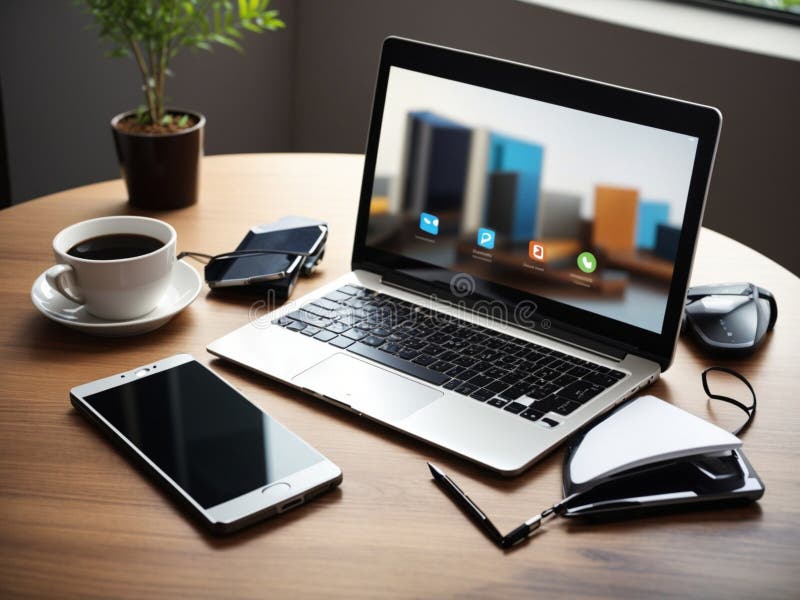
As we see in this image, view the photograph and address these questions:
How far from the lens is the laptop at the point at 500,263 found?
3.05 feet

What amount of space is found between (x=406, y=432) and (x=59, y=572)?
1.10 feet

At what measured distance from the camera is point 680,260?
960mm

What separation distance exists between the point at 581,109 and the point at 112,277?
567mm

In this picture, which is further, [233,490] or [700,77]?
[700,77]

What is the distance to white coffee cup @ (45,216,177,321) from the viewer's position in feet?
3.32

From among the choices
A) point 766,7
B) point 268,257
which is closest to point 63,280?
point 268,257

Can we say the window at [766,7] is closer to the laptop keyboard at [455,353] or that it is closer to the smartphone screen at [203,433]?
the laptop keyboard at [455,353]

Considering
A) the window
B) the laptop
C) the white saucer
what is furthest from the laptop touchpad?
the window

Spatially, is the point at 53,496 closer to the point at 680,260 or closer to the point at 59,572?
the point at 59,572

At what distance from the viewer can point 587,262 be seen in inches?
40.4

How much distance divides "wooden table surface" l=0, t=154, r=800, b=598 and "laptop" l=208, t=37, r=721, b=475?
0.04m

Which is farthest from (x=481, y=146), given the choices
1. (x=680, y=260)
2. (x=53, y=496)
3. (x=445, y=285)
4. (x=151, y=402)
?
(x=53, y=496)

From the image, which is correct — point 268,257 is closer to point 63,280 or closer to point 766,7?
point 63,280

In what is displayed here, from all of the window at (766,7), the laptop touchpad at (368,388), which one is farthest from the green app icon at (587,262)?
the window at (766,7)
